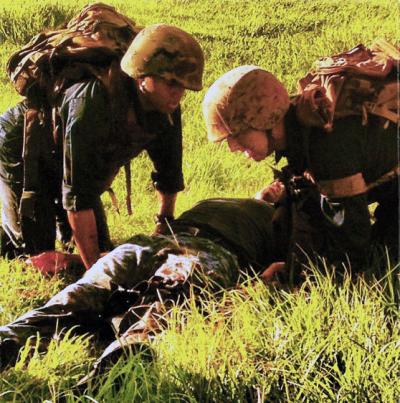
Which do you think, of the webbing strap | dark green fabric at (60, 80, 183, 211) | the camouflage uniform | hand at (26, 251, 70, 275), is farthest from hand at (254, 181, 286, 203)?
hand at (26, 251, 70, 275)

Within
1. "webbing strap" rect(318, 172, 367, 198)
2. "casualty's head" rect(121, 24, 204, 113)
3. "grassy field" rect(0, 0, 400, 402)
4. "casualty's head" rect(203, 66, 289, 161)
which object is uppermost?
"casualty's head" rect(121, 24, 204, 113)

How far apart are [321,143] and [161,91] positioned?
89 cm

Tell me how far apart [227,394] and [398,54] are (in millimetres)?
1848

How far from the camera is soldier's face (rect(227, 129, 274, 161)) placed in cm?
398

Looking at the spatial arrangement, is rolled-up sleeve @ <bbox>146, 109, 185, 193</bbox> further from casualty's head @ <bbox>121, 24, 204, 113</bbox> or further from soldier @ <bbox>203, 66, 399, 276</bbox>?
soldier @ <bbox>203, 66, 399, 276</bbox>

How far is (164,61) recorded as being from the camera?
14.0 ft

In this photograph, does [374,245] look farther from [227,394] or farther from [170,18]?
[170,18]

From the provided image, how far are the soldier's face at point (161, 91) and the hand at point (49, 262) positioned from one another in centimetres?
112

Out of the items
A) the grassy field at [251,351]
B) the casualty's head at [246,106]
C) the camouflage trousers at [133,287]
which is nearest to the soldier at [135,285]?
the camouflage trousers at [133,287]

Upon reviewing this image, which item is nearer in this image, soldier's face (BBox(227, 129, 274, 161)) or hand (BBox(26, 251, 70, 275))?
soldier's face (BBox(227, 129, 274, 161))

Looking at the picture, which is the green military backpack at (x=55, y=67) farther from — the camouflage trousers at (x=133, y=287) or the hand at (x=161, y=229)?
the camouflage trousers at (x=133, y=287)

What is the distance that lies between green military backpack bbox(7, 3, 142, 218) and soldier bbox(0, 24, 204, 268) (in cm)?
9

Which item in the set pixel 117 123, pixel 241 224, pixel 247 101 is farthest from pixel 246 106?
Answer: pixel 117 123

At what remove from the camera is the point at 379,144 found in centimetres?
408
